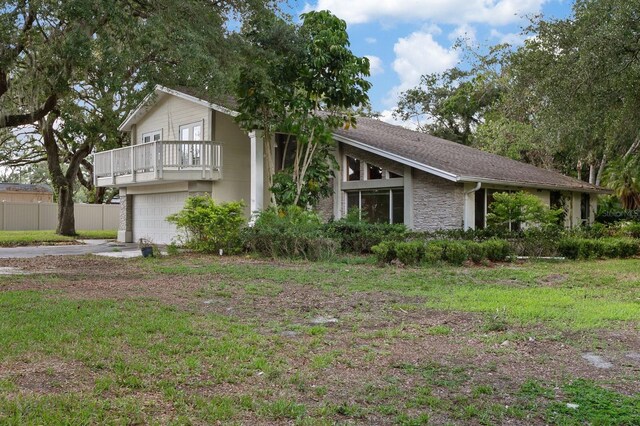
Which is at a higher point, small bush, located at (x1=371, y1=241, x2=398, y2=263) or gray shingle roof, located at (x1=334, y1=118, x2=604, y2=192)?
gray shingle roof, located at (x1=334, y1=118, x2=604, y2=192)

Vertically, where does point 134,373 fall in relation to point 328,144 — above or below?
below

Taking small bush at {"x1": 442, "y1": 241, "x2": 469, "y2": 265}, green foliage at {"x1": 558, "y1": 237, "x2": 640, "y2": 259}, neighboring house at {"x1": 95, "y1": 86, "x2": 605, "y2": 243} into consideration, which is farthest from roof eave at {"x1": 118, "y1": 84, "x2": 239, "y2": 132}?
green foliage at {"x1": 558, "y1": 237, "x2": 640, "y2": 259}

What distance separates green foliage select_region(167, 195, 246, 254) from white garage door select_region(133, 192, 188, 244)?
390 cm

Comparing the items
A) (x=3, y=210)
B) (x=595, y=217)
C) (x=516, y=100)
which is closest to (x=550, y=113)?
(x=516, y=100)

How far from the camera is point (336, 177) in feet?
63.8

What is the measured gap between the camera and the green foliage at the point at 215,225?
16422mm

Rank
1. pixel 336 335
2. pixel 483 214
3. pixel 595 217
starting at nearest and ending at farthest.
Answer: pixel 336 335
pixel 483 214
pixel 595 217

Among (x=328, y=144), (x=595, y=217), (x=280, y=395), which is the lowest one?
(x=280, y=395)

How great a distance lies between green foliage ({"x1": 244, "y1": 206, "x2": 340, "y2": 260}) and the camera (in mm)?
14352

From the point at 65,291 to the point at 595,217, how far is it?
2142 centimetres

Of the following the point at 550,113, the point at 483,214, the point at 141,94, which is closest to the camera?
the point at 141,94

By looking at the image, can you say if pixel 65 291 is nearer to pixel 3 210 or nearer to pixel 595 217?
pixel 595 217

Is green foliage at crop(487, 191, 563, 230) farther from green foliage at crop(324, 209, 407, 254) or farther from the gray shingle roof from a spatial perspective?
green foliage at crop(324, 209, 407, 254)

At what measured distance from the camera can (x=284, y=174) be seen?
18.1 metres
